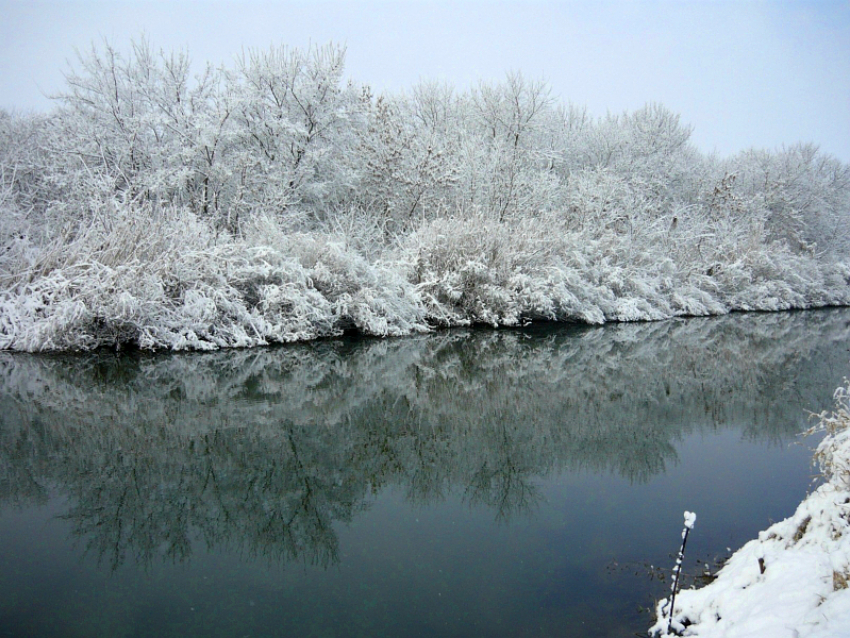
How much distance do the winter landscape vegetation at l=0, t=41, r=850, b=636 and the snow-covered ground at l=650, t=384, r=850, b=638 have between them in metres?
0.02

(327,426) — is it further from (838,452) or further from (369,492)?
(838,452)

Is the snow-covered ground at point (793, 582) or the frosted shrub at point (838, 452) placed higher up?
the frosted shrub at point (838, 452)

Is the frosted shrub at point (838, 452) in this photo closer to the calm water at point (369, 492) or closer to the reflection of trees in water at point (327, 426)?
the calm water at point (369, 492)

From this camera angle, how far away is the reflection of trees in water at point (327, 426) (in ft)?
18.5

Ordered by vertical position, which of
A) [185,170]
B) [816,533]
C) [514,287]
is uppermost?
[185,170]

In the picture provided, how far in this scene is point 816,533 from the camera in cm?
374

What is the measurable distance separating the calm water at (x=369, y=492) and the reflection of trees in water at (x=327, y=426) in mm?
43

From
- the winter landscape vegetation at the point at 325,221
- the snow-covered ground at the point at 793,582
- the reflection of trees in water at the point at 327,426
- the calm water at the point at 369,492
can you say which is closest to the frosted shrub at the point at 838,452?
the snow-covered ground at the point at 793,582

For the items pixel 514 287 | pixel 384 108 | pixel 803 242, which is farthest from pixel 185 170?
pixel 803 242

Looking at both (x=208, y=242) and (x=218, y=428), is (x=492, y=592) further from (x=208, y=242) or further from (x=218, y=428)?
(x=208, y=242)

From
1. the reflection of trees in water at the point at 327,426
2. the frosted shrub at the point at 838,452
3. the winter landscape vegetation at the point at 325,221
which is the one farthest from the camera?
the winter landscape vegetation at the point at 325,221

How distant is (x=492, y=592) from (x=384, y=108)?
71.1 feet

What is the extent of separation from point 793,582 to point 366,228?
61.2 feet

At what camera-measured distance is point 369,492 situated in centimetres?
614
